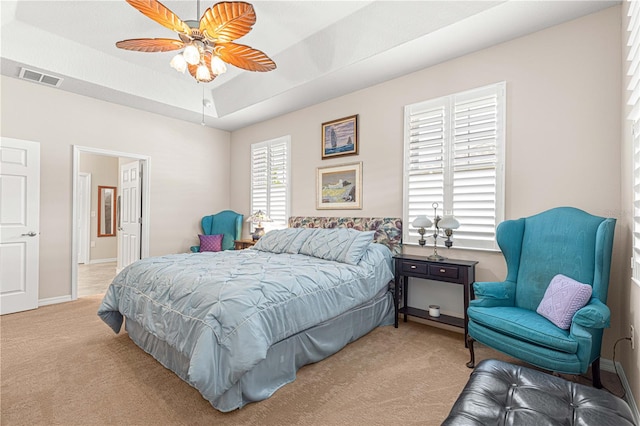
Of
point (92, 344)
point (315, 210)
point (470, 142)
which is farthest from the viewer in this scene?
point (315, 210)

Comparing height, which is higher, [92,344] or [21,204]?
[21,204]

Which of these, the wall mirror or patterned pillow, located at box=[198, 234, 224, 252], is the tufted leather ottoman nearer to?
patterned pillow, located at box=[198, 234, 224, 252]

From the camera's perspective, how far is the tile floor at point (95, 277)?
503cm

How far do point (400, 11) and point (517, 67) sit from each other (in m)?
1.23

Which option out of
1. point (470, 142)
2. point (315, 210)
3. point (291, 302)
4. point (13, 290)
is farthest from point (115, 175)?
point (470, 142)

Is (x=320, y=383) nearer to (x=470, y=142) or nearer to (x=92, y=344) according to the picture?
(x=92, y=344)

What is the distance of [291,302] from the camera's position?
2.29 metres

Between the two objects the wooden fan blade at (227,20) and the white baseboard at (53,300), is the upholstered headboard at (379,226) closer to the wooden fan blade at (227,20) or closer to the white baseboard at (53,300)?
the wooden fan blade at (227,20)

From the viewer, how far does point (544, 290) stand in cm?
251

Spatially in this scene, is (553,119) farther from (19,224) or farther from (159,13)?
(19,224)

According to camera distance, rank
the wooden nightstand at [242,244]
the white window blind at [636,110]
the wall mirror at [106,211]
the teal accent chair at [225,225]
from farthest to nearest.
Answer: the wall mirror at [106,211], the teal accent chair at [225,225], the wooden nightstand at [242,244], the white window blind at [636,110]

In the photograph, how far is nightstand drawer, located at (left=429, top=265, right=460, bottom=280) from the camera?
9.71 ft

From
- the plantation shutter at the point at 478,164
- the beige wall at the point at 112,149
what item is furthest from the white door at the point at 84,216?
the plantation shutter at the point at 478,164

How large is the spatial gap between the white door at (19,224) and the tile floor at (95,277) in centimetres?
87
